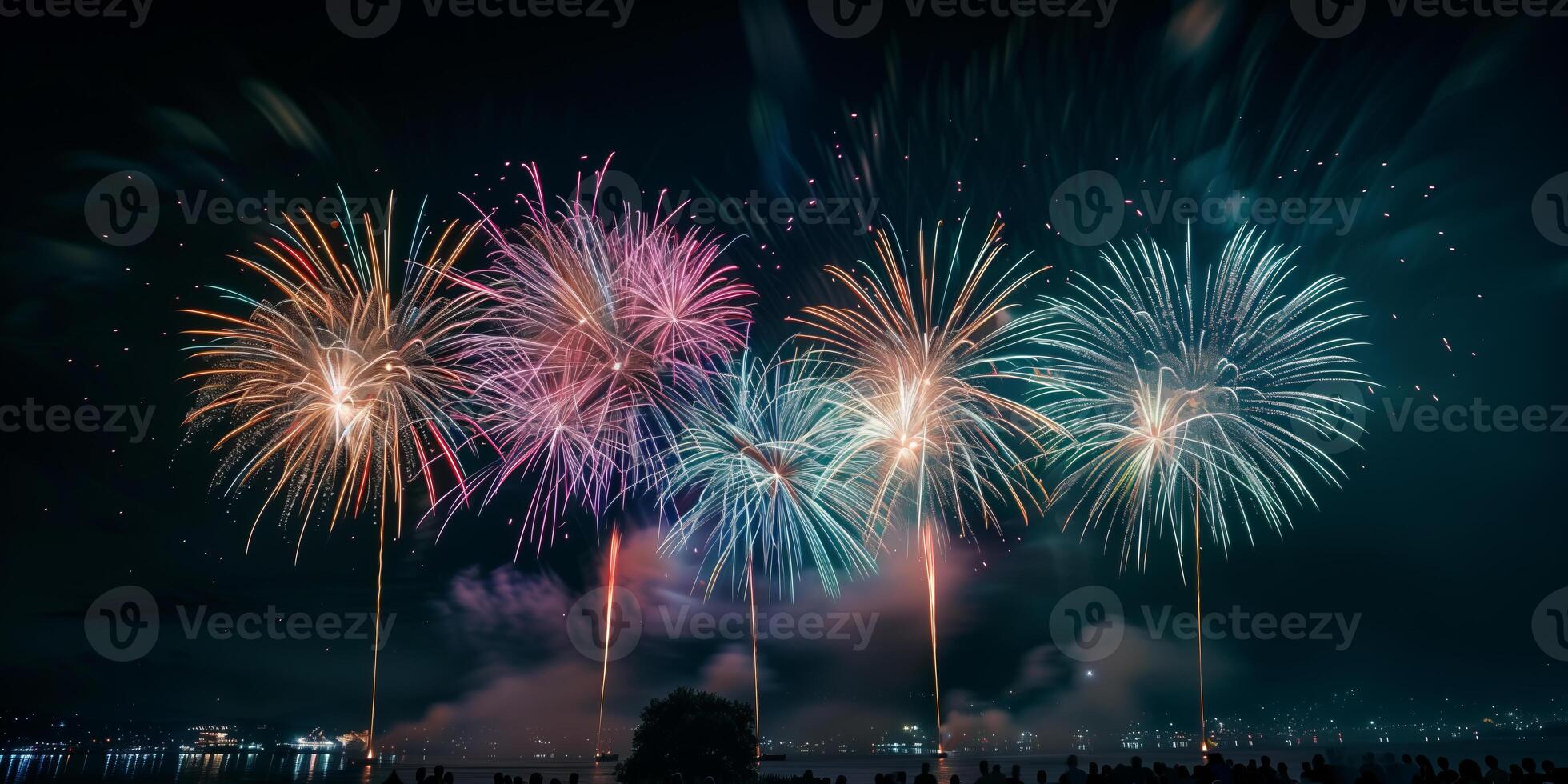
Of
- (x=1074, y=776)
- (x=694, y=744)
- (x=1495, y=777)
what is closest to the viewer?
(x=1495, y=777)

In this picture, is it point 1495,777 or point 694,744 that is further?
point 694,744

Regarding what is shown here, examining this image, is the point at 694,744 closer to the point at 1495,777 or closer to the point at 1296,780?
the point at 1296,780

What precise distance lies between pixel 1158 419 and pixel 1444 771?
57.2 ft

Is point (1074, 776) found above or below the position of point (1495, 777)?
below

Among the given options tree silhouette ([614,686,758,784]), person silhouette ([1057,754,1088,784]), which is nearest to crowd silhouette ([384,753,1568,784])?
person silhouette ([1057,754,1088,784])

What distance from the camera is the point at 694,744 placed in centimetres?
3788

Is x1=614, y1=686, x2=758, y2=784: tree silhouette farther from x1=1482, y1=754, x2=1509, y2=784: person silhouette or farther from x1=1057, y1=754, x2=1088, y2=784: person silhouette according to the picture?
x1=1482, y1=754, x2=1509, y2=784: person silhouette

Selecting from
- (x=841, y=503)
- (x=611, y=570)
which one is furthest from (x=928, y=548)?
(x=611, y=570)

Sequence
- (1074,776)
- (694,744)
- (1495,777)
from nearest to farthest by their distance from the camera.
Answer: (1495,777) < (1074,776) < (694,744)

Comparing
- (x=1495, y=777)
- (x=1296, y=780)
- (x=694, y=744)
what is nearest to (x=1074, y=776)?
(x=1296, y=780)

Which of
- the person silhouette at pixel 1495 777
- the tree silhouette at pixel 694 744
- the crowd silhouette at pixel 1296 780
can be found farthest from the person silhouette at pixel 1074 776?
the tree silhouette at pixel 694 744

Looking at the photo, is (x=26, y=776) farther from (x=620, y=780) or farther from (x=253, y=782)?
(x=620, y=780)

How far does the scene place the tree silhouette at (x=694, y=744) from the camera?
3775cm

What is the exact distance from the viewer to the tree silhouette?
3775 cm
